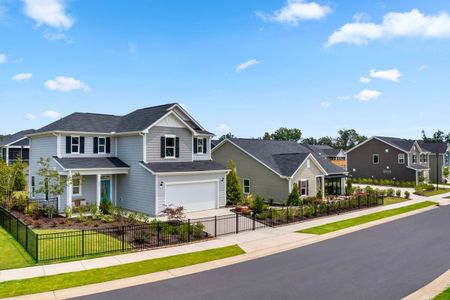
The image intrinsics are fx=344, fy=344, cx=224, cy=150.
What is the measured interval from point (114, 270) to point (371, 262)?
32.8ft

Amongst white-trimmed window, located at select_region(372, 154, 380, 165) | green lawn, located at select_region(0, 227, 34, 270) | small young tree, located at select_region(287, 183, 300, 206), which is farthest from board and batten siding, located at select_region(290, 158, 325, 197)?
white-trimmed window, located at select_region(372, 154, 380, 165)

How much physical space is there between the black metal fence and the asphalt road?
4.56 meters

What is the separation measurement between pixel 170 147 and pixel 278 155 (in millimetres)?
12242

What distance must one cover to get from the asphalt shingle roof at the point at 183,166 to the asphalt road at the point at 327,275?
468 inches

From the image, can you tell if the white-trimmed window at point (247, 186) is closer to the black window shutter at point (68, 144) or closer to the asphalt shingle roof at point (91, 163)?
the asphalt shingle roof at point (91, 163)

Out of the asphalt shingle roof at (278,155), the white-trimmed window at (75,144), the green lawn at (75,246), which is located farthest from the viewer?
the asphalt shingle roof at (278,155)

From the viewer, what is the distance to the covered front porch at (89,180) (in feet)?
77.9

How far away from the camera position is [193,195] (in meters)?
26.4

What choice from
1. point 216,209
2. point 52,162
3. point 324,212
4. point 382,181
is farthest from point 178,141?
point 382,181

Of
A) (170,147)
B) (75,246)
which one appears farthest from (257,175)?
(75,246)

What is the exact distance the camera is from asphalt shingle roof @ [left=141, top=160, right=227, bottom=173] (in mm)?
24644

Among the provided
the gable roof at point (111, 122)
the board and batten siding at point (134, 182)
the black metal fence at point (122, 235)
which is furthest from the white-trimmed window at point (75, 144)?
the black metal fence at point (122, 235)

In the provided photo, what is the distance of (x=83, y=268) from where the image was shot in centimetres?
1280

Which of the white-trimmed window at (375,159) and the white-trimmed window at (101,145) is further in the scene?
the white-trimmed window at (375,159)
